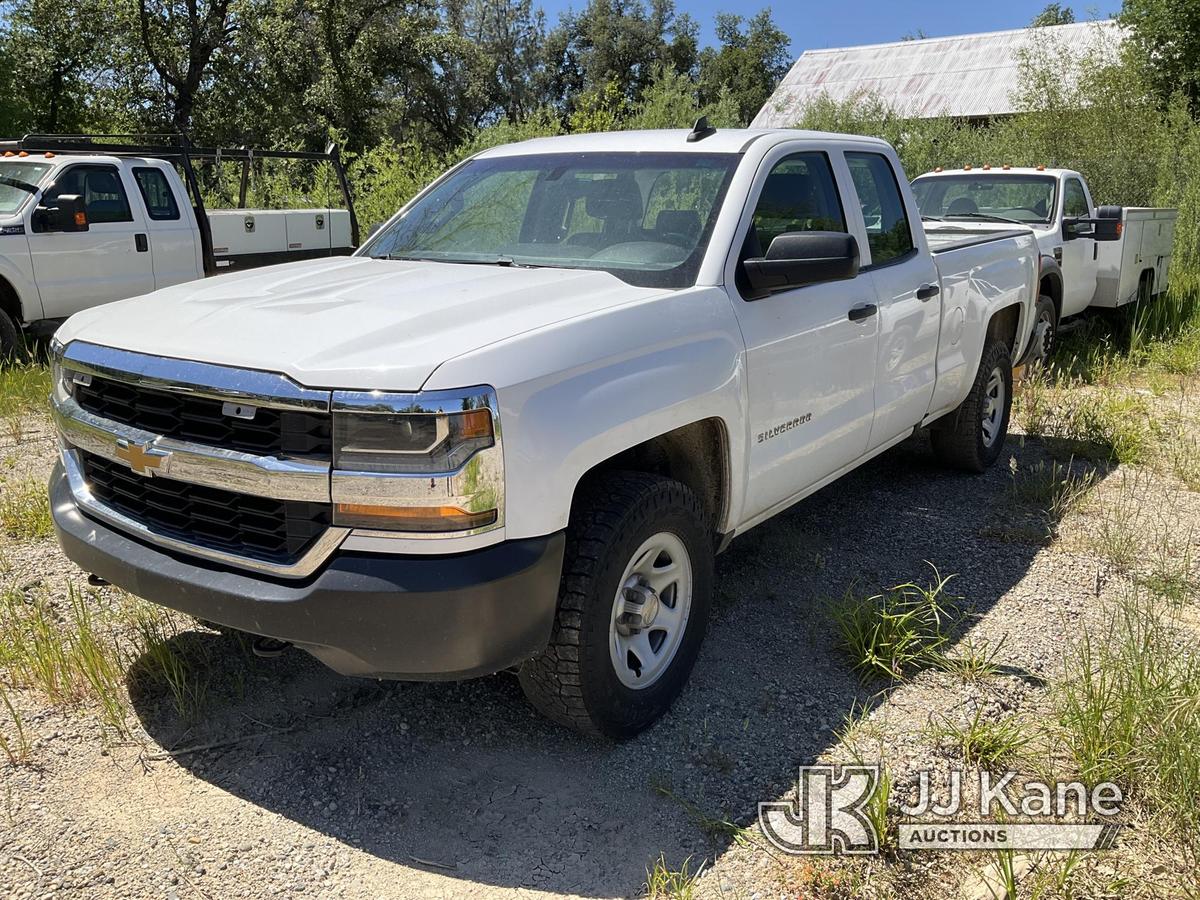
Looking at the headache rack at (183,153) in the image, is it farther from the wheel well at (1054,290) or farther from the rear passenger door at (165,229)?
the wheel well at (1054,290)

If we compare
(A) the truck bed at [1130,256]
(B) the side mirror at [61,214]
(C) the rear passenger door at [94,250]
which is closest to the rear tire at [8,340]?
(C) the rear passenger door at [94,250]

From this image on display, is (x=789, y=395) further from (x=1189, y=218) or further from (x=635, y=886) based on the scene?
(x=1189, y=218)

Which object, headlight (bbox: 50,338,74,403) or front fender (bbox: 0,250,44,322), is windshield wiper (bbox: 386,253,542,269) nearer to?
headlight (bbox: 50,338,74,403)

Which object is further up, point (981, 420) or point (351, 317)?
point (351, 317)

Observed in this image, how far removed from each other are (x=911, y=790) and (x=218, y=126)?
32.4 metres

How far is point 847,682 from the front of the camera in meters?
3.78

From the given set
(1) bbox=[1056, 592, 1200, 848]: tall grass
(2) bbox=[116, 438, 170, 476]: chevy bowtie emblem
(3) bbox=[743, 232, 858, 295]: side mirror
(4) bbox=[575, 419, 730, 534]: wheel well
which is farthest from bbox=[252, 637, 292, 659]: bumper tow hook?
(1) bbox=[1056, 592, 1200, 848]: tall grass

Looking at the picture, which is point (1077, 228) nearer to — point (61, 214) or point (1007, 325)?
point (1007, 325)

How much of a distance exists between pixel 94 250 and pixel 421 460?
8.27m

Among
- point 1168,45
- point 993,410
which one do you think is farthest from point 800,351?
point 1168,45

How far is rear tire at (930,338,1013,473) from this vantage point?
6.00m

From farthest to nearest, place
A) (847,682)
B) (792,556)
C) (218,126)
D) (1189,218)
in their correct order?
(218,126) → (1189,218) → (792,556) → (847,682)

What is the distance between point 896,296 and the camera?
15.3 feet

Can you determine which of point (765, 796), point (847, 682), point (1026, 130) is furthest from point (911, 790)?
point (1026, 130)
